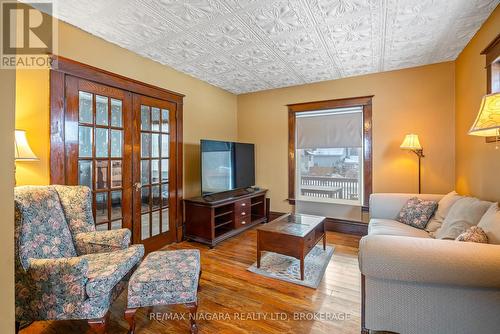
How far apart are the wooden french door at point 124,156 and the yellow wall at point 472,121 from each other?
364cm

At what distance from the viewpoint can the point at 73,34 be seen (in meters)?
2.38

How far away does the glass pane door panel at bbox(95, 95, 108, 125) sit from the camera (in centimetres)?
262

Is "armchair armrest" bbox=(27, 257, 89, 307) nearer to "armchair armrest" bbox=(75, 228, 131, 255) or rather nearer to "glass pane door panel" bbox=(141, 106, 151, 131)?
"armchair armrest" bbox=(75, 228, 131, 255)

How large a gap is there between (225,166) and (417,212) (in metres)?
2.70

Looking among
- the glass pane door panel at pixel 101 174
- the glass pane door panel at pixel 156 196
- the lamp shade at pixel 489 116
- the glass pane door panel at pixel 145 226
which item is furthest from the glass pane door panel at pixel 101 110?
the lamp shade at pixel 489 116

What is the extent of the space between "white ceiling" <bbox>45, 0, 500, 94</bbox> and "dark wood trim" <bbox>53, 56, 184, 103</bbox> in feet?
1.21

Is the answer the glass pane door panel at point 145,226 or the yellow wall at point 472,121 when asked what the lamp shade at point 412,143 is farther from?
the glass pane door panel at point 145,226

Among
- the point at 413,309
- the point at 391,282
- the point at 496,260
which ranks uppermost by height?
the point at 496,260

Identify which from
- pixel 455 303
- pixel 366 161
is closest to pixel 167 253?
pixel 455 303

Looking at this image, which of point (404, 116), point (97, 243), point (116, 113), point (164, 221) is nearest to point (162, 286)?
point (97, 243)

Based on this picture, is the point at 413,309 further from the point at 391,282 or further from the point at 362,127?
the point at 362,127

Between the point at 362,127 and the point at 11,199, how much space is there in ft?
13.6

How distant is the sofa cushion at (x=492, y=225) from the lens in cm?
155

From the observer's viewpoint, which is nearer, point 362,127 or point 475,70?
point 475,70
